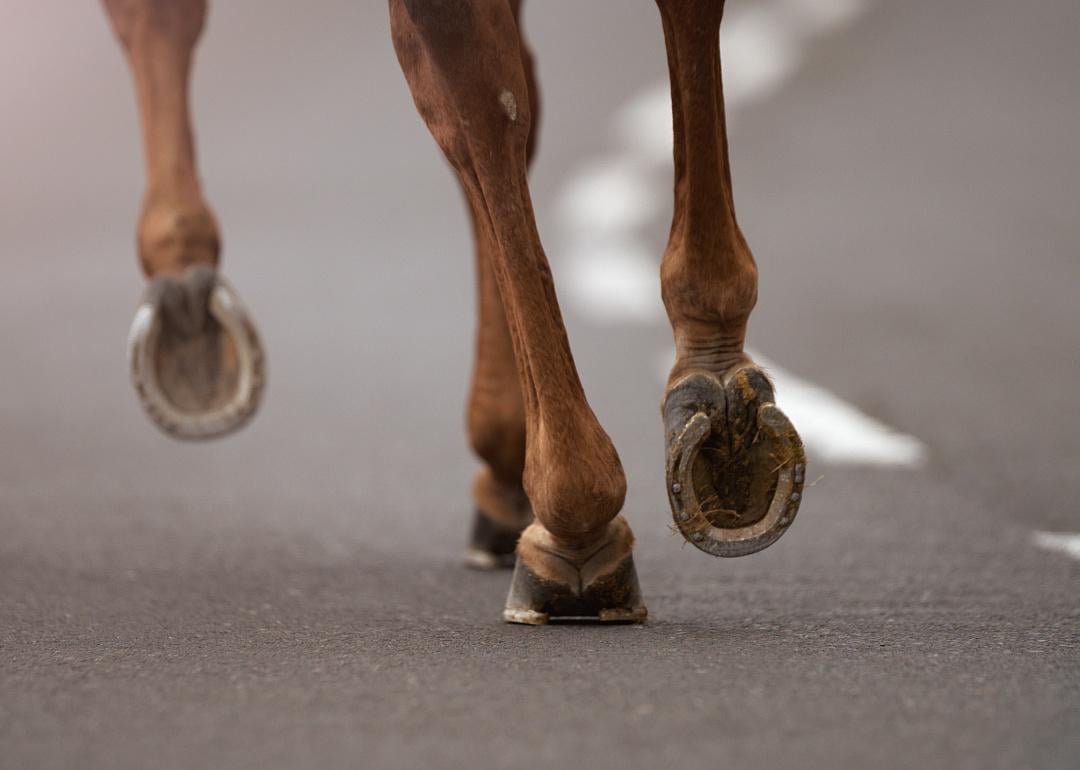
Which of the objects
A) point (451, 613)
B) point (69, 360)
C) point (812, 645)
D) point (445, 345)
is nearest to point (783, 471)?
point (812, 645)

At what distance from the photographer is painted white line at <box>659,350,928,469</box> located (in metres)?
2.91

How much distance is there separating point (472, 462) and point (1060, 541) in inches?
54.4

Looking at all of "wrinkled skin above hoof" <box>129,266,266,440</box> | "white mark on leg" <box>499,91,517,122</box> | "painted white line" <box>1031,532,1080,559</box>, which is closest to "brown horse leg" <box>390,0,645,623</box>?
"white mark on leg" <box>499,91,517,122</box>

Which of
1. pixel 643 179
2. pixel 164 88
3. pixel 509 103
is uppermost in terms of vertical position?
pixel 643 179

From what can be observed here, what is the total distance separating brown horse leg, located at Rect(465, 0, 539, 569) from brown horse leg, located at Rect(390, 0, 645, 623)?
53 cm

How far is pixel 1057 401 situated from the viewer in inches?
129

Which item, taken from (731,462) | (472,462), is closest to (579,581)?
(731,462)

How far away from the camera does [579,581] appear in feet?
4.76

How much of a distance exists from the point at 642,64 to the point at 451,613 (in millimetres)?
3932

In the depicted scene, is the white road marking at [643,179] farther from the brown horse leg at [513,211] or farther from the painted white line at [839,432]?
the brown horse leg at [513,211]

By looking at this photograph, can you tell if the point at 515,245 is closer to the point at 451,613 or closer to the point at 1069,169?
the point at 451,613

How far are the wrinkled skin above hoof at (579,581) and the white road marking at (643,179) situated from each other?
2157 mm

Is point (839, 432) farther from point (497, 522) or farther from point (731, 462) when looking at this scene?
point (731, 462)

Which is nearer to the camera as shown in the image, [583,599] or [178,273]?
[583,599]
